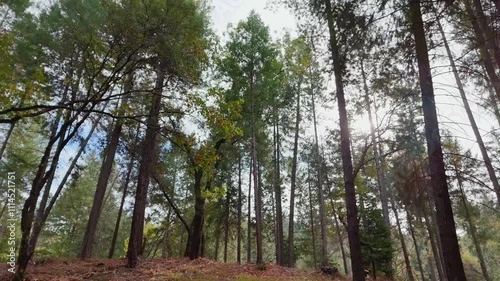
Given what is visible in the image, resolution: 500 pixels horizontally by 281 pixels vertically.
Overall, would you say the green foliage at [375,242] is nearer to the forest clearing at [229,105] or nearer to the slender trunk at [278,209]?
the forest clearing at [229,105]

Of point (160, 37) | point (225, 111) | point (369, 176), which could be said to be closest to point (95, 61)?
point (160, 37)

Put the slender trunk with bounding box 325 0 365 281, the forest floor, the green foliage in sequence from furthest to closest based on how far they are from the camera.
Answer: the green foliage < the forest floor < the slender trunk with bounding box 325 0 365 281

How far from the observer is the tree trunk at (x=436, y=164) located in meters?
3.71

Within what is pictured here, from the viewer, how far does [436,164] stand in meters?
3.98

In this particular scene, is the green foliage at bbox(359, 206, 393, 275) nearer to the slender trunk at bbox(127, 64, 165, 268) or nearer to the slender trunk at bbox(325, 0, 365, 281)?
the slender trunk at bbox(325, 0, 365, 281)

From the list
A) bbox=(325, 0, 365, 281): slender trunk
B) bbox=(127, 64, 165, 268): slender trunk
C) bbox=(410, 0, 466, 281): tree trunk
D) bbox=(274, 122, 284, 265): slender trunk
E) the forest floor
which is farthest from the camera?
bbox=(274, 122, 284, 265): slender trunk

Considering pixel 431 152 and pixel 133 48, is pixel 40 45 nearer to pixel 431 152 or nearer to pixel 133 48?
pixel 133 48

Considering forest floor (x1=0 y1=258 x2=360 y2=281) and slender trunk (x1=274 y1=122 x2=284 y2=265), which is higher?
slender trunk (x1=274 y1=122 x2=284 y2=265)

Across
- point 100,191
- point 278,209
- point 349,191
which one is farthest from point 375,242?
point 100,191

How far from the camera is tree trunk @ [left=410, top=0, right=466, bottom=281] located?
146 inches

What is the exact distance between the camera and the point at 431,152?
13.2ft

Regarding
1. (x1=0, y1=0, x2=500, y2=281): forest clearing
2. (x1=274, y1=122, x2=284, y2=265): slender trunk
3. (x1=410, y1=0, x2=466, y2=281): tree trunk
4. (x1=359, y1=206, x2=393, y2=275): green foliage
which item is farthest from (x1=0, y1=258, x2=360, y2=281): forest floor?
(x1=274, y1=122, x2=284, y2=265): slender trunk

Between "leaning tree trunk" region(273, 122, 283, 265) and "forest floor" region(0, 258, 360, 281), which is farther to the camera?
"leaning tree trunk" region(273, 122, 283, 265)

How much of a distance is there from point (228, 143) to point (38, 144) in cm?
1430
